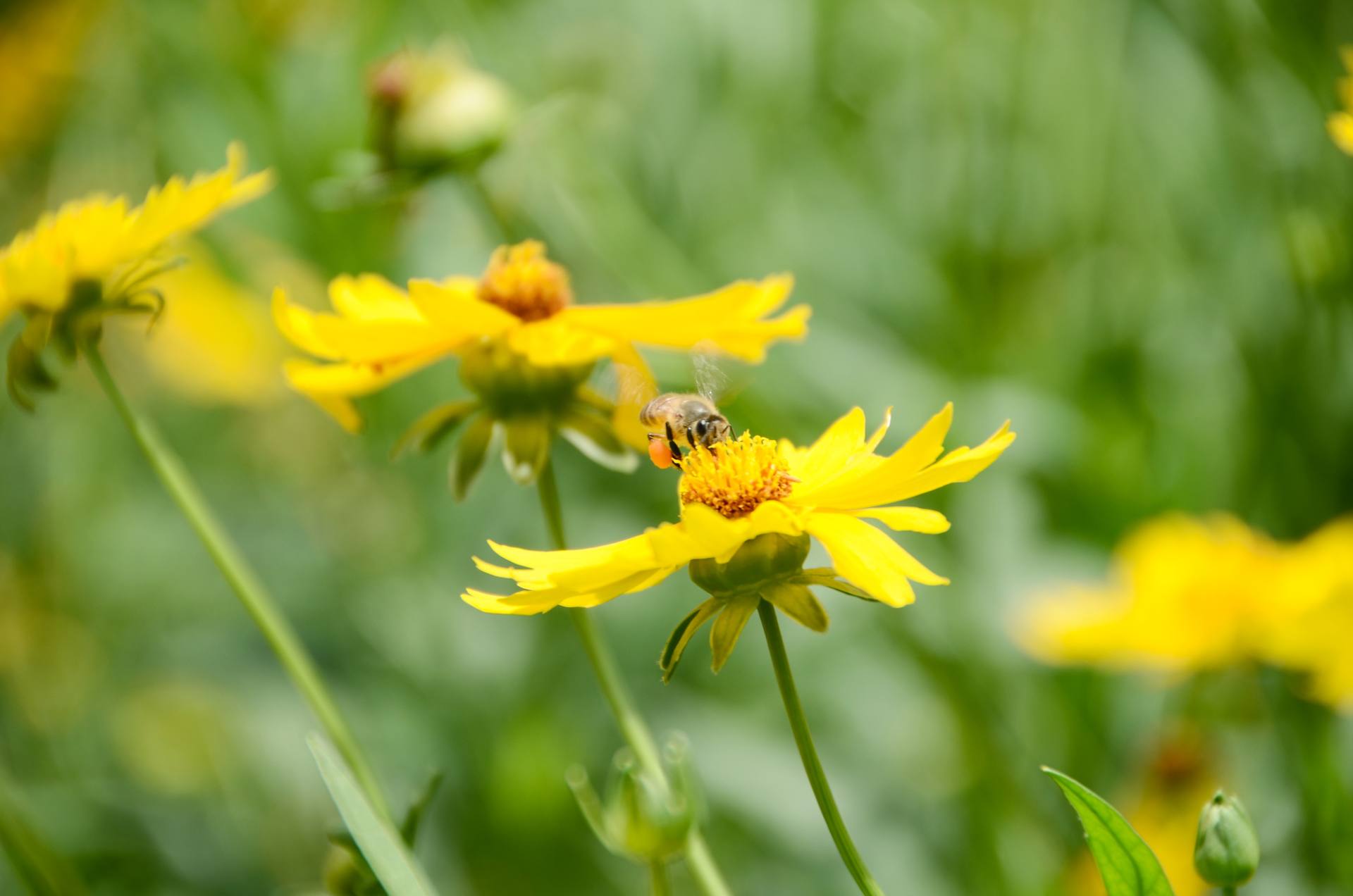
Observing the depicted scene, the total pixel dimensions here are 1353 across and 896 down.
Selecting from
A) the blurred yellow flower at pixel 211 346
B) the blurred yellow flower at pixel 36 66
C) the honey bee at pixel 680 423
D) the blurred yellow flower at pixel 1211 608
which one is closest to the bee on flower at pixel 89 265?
the honey bee at pixel 680 423

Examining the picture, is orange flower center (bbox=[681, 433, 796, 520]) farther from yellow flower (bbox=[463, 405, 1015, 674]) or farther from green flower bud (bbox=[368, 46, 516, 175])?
green flower bud (bbox=[368, 46, 516, 175])

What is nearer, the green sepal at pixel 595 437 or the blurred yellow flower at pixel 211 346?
the green sepal at pixel 595 437

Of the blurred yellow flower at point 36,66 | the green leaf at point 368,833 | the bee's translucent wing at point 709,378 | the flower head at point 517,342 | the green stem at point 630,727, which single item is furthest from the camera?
the blurred yellow flower at point 36,66

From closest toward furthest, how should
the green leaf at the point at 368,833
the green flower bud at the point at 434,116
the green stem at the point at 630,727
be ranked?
the green leaf at the point at 368,833
the green stem at the point at 630,727
the green flower bud at the point at 434,116

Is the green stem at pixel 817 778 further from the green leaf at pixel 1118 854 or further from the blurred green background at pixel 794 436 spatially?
the blurred green background at pixel 794 436

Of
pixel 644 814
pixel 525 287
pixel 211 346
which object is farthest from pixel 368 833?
pixel 211 346

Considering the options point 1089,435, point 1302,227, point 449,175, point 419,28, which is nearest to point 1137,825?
point 1089,435

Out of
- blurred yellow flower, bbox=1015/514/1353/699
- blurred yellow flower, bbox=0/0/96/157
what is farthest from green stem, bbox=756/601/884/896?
blurred yellow flower, bbox=0/0/96/157
